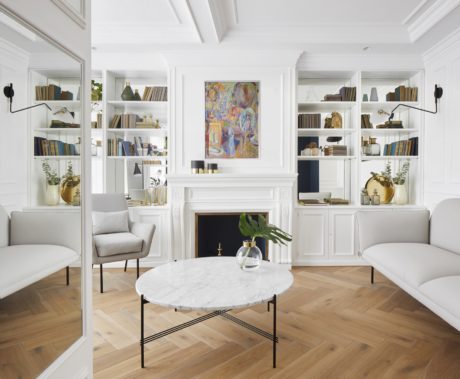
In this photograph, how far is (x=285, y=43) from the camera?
3.71 meters

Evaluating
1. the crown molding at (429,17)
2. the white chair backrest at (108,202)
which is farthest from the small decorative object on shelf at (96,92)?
the crown molding at (429,17)

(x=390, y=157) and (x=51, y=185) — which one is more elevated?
(x=390, y=157)

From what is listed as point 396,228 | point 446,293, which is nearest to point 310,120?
point 396,228

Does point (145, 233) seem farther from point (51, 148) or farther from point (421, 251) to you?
point (421, 251)

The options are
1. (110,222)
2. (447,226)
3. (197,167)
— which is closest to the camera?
(447,226)

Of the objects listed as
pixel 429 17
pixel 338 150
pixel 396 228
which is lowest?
pixel 396 228

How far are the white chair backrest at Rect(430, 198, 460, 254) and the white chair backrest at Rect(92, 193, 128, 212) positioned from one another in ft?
10.8

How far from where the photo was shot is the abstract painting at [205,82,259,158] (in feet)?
13.1

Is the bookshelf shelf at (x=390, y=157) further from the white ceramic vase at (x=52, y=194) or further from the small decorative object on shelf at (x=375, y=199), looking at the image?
the white ceramic vase at (x=52, y=194)

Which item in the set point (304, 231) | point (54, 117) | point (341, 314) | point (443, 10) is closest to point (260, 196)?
point (304, 231)

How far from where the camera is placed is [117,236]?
3363mm

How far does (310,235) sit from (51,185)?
11.5 ft

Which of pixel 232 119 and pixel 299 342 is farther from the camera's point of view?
→ pixel 232 119

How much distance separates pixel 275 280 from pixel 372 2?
9.28ft
